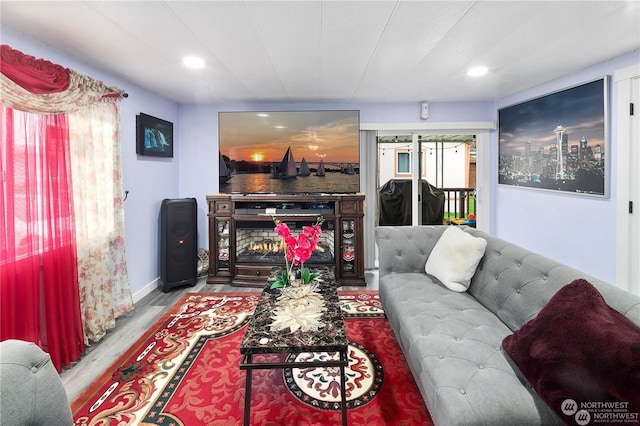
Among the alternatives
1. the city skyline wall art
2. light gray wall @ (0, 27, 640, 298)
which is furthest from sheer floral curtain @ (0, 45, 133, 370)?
the city skyline wall art

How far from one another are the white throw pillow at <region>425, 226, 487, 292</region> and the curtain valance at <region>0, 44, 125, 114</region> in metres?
2.93

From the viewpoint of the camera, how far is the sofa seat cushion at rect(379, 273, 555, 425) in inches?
47.3

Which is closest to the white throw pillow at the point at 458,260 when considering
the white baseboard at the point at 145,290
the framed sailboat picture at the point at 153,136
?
the white baseboard at the point at 145,290

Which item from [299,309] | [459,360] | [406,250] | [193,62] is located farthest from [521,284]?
[193,62]

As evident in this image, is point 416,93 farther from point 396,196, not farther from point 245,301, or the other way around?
point 245,301

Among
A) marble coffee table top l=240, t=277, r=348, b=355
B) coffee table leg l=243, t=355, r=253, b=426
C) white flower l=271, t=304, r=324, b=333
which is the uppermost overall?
white flower l=271, t=304, r=324, b=333

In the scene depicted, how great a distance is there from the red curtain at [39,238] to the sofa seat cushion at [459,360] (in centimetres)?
232

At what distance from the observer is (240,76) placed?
306 centimetres

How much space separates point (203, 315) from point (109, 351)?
30.2 inches

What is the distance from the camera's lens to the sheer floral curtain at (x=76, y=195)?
188 centimetres

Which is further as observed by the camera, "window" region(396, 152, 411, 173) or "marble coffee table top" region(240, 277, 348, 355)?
"window" region(396, 152, 411, 173)

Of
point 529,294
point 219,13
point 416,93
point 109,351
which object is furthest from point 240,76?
point 529,294

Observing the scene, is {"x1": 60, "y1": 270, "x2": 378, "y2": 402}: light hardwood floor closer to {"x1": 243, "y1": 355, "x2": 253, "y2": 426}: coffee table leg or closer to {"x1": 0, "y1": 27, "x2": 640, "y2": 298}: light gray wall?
{"x1": 0, "y1": 27, "x2": 640, "y2": 298}: light gray wall

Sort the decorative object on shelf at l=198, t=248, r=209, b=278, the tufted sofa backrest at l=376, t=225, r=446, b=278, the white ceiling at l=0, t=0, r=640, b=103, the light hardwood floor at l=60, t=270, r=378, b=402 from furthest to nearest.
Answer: the decorative object on shelf at l=198, t=248, r=209, b=278 < the tufted sofa backrest at l=376, t=225, r=446, b=278 < the light hardwood floor at l=60, t=270, r=378, b=402 < the white ceiling at l=0, t=0, r=640, b=103
